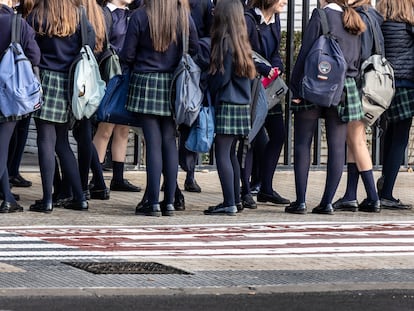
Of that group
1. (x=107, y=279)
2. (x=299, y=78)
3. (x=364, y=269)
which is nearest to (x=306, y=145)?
(x=299, y=78)

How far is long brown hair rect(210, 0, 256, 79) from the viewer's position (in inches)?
470

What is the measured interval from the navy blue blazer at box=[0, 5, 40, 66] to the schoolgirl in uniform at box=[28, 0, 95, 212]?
26 cm

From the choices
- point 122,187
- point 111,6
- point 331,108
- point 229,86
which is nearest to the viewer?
point 229,86

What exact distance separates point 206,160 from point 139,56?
5.54 m

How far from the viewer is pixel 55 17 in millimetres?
11820

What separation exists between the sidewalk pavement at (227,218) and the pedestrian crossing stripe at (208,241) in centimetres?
27

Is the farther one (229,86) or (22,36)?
(229,86)

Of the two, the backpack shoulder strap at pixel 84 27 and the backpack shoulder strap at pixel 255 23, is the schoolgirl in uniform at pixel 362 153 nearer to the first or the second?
the backpack shoulder strap at pixel 255 23

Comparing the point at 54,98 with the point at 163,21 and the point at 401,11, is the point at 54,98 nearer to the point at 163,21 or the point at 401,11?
the point at 163,21

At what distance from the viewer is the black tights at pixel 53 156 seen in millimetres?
12062

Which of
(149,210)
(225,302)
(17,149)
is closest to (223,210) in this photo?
(149,210)

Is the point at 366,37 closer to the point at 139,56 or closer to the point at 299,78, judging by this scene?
the point at 299,78

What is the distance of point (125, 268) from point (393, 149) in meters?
4.77

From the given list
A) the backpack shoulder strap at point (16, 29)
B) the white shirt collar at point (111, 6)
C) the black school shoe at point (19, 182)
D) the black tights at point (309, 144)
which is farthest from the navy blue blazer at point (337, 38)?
the black school shoe at point (19, 182)
